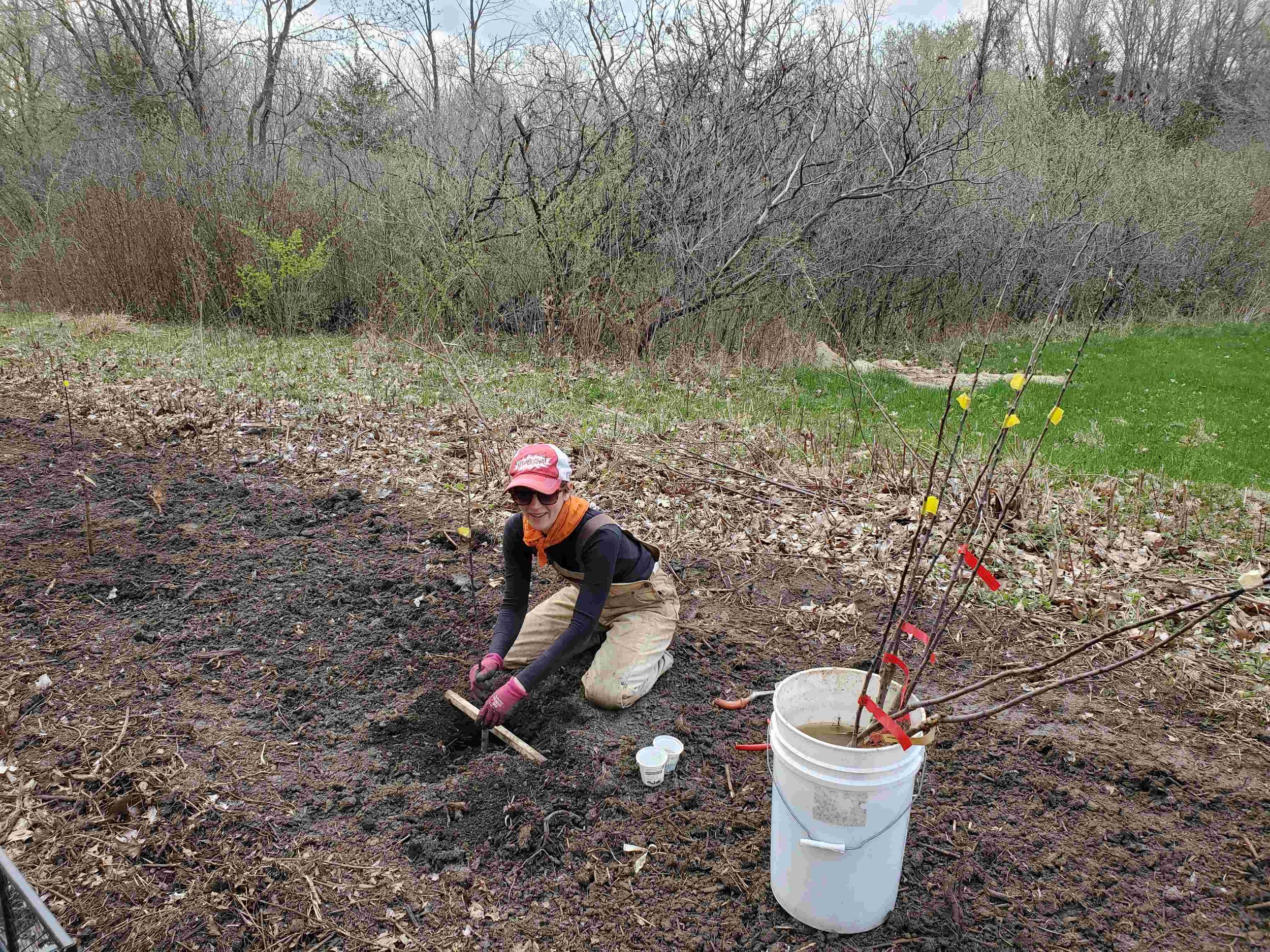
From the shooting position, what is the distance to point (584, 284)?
423 inches

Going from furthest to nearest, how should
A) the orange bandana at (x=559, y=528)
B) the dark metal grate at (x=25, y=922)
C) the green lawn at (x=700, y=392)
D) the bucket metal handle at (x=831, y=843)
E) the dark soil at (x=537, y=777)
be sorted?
the green lawn at (x=700, y=392), the orange bandana at (x=559, y=528), the dark soil at (x=537, y=777), the bucket metal handle at (x=831, y=843), the dark metal grate at (x=25, y=922)

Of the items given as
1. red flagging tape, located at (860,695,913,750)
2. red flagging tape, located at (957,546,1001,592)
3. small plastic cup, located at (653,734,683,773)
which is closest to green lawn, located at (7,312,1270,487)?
small plastic cup, located at (653,734,683,773)

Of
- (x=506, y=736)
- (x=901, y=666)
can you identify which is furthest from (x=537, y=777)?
(x=901, y=666)

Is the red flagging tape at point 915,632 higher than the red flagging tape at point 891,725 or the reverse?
higher

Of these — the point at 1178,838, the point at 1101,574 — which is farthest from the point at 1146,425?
the point at 1178,838

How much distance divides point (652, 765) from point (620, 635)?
28.2 inches

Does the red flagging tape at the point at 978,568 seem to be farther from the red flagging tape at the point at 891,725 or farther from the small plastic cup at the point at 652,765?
the small plastic cup at the point at 652,765

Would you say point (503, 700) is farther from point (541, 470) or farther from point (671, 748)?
point (541, 470)

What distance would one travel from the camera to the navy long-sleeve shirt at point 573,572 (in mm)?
2900

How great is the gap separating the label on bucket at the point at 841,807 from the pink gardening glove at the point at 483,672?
5.01ft

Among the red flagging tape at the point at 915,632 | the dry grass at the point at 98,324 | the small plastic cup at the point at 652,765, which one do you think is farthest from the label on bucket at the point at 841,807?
the dry grass at the point at 98,324

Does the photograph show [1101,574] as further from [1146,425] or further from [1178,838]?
[1146,425]

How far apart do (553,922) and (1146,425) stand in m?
8.39

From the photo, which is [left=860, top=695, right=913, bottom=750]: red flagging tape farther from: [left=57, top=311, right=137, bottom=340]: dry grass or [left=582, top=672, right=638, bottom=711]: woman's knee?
[left=57, top=311, right=137, bottom=340]: dry grass
